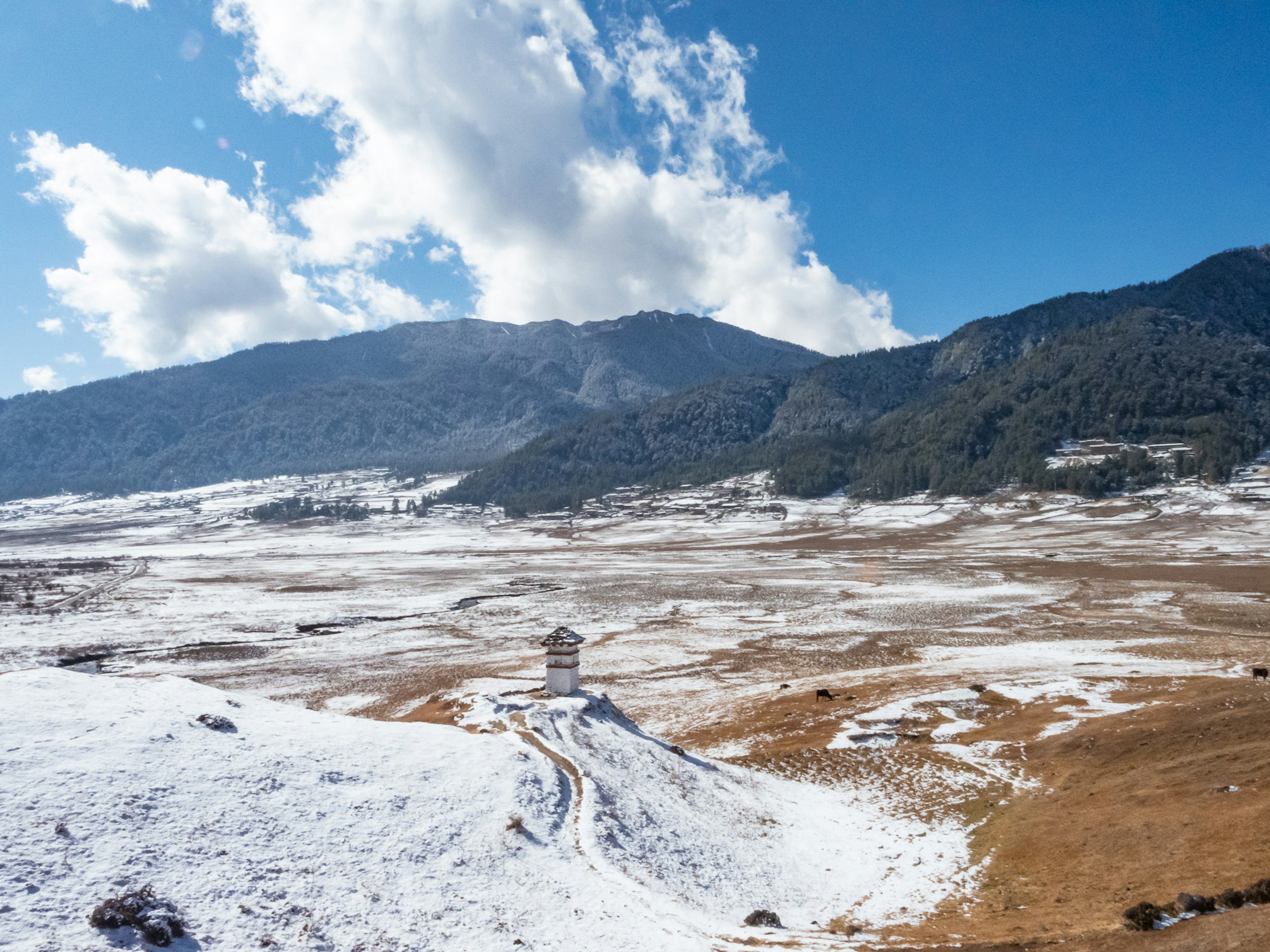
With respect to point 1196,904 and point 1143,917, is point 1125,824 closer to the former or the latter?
point 1196,904

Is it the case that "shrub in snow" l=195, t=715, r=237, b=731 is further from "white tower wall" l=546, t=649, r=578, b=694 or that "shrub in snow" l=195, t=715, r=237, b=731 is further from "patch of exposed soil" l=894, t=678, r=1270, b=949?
"patch of exposed soil" l=894, t=678, r=1270, b=949

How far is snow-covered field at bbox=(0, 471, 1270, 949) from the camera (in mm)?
11797

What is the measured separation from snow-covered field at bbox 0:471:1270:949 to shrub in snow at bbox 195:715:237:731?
317mm

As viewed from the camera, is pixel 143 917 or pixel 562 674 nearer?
pixel 143 917

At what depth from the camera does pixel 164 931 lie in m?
9.79

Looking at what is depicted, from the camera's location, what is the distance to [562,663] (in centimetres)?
2755

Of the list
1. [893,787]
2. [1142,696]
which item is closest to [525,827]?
[893,787]

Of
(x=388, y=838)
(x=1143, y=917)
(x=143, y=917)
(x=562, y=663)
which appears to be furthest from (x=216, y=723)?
(x=1143, y=917)

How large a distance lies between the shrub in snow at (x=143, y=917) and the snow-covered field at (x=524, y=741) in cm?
24

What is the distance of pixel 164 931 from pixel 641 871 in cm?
897

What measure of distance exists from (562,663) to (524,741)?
704cm

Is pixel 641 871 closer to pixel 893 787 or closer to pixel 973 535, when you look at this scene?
pixel 893 787

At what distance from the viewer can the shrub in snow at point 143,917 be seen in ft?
31.8

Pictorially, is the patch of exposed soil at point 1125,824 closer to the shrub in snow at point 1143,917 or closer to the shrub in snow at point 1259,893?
the shrub in snow at point 1143,917
